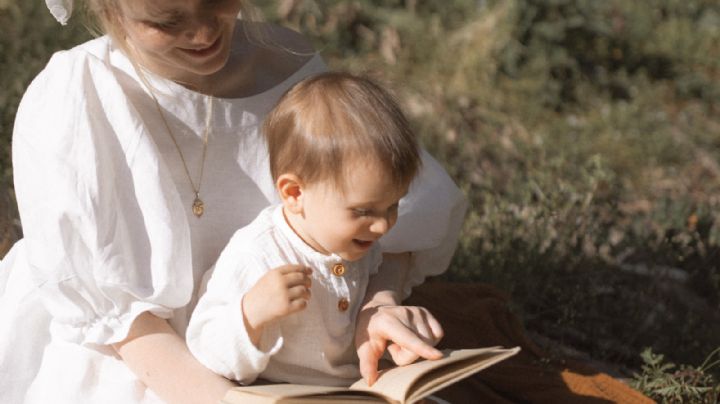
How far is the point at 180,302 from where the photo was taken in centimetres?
291

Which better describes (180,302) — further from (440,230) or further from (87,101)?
(440,230)

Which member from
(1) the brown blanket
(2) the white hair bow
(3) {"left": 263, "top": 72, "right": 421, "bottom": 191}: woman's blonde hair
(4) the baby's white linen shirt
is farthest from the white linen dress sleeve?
(1) the brown blanket

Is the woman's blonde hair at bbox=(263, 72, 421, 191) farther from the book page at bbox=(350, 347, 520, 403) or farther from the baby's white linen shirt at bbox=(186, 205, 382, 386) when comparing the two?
the book page at bbox=(350, 347, 520, 403)

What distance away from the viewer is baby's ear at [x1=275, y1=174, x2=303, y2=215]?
2.75 m

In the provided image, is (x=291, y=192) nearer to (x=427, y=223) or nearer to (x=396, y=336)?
(x=396, y=336)

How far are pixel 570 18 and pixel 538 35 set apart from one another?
21 cm

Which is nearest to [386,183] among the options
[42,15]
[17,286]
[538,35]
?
[17,286]

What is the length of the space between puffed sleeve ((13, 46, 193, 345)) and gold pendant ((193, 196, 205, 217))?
161 mm

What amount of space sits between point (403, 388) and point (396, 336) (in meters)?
0.19

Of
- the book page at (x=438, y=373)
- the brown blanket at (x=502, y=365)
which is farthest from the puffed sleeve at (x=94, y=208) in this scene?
the brown blanket at (x=502, y=365)

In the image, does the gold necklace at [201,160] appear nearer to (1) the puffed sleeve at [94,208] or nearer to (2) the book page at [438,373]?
(1) the puffed sleeve at [94,208]

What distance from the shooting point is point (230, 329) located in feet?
8.73

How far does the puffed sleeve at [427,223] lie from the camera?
11.0 feet

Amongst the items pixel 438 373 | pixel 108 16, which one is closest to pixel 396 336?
pixel 438 373
